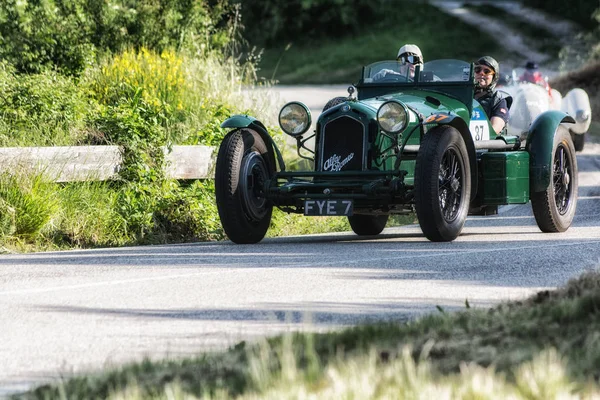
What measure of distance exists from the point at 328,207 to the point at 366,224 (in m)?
2.21

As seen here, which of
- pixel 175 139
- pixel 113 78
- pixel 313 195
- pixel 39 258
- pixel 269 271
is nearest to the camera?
pixel 269 271

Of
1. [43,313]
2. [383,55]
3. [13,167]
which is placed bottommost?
[43,313]

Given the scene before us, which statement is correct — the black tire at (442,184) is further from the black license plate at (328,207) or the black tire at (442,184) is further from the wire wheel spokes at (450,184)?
the black license plate at (328,207)

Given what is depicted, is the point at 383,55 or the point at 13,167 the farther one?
the point at 383,55

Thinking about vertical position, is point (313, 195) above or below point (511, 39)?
below

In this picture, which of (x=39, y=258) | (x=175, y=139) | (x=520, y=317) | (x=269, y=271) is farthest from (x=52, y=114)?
(x=520, y=317)

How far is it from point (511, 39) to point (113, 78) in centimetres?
4067

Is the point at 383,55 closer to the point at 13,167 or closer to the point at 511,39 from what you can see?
the point at 511,39

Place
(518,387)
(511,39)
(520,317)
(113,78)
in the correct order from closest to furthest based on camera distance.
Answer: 1. (518,387)
2. (520,317)
3. (113,78)
4. (511,39)

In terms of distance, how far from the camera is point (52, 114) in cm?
1262

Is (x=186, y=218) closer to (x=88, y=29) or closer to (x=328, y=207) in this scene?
(x=328, y=207)

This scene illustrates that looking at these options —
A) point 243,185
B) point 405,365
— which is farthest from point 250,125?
point 405,365

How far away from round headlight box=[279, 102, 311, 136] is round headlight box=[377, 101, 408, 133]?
92cm

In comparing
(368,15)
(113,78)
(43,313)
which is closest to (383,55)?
(368,15)
